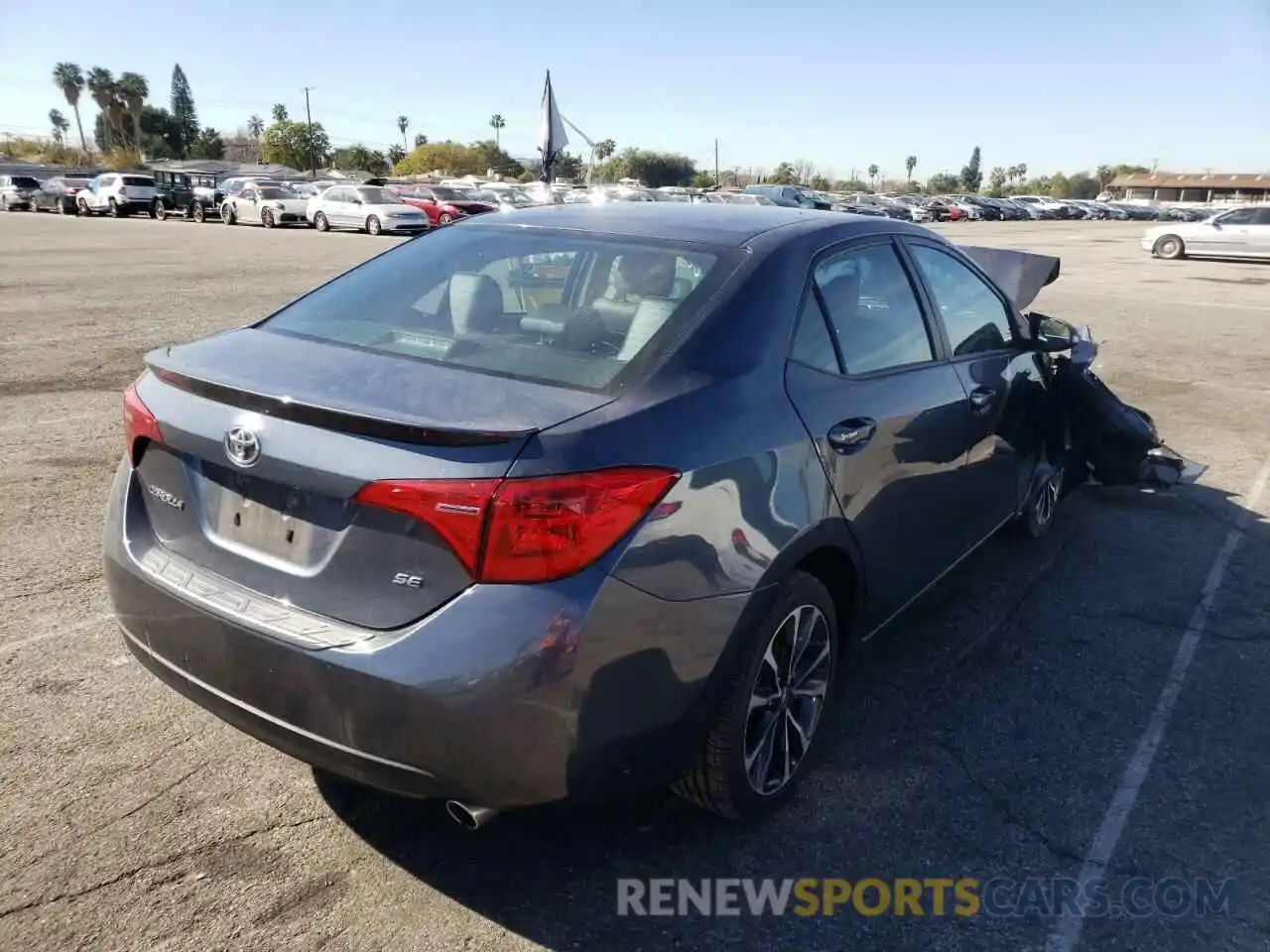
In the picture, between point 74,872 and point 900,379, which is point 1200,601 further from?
point 74,872

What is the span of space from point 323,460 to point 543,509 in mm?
528

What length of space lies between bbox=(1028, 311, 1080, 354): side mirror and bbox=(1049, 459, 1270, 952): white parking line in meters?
1.35

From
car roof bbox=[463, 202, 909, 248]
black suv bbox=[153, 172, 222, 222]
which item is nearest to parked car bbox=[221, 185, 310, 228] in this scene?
black suv bbox=[153, 172, 222, 222]

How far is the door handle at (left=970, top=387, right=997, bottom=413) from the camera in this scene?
382cm

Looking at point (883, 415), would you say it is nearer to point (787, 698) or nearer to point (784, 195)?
point (787, 698)

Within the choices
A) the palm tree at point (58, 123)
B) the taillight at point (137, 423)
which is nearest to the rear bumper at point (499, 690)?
the taillight at point (137, 423)

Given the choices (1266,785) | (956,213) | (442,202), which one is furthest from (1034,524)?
(956,213)

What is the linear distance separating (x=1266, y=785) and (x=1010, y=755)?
0.79 m

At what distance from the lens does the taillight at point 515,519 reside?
2.10 m

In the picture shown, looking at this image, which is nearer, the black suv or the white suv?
the black suv

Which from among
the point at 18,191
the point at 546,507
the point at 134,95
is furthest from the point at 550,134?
the point at 134,95

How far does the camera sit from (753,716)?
274cm

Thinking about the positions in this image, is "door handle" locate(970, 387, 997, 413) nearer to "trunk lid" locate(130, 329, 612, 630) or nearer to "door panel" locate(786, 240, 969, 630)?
"door panel" locate(786, 240, 969, 630)

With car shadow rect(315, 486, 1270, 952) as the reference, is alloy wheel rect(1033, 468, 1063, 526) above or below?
above
